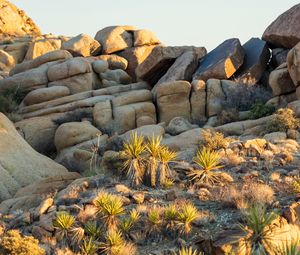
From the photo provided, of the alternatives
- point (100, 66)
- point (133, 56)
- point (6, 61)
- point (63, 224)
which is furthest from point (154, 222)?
point (6, 61)

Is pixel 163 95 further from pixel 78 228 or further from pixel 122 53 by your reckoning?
pixel 78 228

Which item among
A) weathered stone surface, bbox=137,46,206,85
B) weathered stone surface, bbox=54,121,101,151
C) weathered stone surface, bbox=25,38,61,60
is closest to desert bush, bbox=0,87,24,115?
weathered stone surface, bbox=54,121,101,151

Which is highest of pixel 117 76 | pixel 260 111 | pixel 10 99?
pixel 10 99

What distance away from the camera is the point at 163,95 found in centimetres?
3419

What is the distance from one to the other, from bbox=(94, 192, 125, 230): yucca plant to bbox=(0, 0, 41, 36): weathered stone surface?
52487 millimetres

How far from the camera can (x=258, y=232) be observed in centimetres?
1333

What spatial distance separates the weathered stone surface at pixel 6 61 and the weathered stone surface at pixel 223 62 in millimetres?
19709

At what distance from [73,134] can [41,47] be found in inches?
930

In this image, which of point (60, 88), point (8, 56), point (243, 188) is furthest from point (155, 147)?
point (8, 56)

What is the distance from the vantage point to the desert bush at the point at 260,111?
30.2 m

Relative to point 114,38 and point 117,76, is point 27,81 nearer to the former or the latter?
point 117,76

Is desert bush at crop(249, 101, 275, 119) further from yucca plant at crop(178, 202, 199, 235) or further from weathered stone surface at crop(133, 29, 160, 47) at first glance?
weathered stone surface at crop(133, 29, 160, 47)

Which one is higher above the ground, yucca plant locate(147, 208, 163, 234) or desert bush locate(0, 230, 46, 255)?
desert bush locate(0, 230, 46, 255)

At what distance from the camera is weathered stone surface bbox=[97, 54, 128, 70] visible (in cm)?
4381
